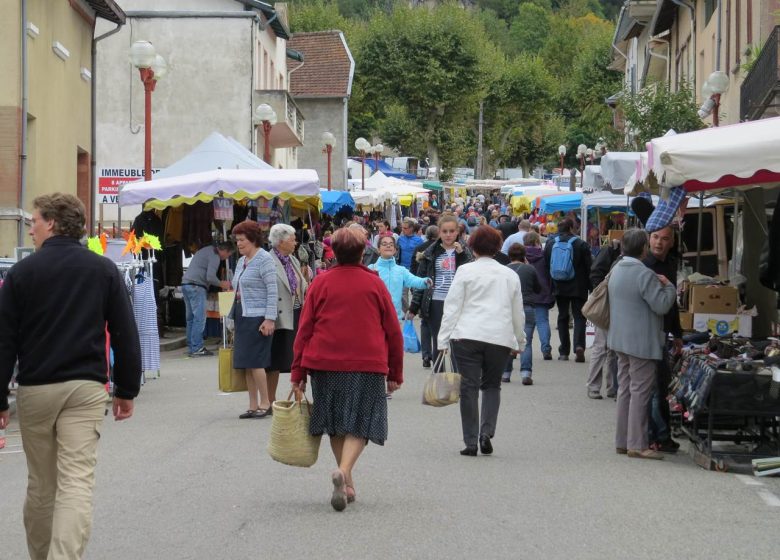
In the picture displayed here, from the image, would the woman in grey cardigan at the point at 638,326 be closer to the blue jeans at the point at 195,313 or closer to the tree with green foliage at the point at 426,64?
the blue jeans at the point at 195,313

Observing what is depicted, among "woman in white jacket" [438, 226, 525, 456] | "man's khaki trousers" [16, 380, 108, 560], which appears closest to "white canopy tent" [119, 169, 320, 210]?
"woman in white jacket" [438, 226, 525, 456]

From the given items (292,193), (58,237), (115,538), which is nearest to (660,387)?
(115,538)

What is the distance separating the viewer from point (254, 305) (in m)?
11.6

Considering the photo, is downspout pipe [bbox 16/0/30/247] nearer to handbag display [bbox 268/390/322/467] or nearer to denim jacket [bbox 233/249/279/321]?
denim jacket [bbox 233/249/279/321]

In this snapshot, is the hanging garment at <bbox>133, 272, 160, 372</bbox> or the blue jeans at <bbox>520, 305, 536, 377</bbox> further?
the blue jeans at <bbox>520, 305, 536, 377</bbox>

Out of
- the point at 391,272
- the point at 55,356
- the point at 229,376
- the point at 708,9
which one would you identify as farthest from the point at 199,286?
the point at 708,9

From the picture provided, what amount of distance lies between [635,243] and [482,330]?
1402 millimetres

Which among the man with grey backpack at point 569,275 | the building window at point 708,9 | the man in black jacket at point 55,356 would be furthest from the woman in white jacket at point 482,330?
the building window at point 708,9

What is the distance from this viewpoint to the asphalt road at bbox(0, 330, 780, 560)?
666 centimetres

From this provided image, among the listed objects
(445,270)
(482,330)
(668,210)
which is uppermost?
(668,210)

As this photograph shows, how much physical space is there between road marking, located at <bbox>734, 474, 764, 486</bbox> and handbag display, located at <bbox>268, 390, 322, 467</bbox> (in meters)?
3.11

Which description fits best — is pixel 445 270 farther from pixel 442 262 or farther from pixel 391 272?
pixel 391 272

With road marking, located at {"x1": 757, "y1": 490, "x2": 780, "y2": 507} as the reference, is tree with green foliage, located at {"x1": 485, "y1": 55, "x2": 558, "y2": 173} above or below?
above

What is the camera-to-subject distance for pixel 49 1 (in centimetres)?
1991
